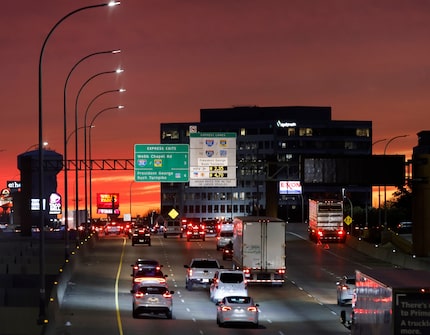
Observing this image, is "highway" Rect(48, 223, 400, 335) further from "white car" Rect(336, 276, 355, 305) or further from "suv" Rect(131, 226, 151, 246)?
"suv" Rect(131, 226, 151, 246)

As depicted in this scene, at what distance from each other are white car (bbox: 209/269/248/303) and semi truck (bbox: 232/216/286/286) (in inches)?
349

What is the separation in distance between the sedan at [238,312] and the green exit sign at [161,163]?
4030 cm

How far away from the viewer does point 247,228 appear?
65125 mm

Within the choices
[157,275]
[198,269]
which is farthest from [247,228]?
[157,275]

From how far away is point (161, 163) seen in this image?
291 ft

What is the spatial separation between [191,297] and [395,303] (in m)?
35.3

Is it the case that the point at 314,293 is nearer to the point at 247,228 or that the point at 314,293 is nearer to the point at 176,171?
the point at 247,228

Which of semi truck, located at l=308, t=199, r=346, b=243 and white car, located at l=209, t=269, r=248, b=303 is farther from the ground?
semi truck, located at l=308, t=199, r=346, b=243

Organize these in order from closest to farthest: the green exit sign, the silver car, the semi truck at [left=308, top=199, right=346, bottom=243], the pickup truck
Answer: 1. the silver car
2. the pickup truck
3. the green exit sign
4. the semi truck at [left=308, top=199, right=346, bottom=243]

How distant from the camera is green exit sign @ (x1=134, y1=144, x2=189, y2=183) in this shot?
87000 millimetres

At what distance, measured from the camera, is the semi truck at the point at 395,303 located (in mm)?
24625

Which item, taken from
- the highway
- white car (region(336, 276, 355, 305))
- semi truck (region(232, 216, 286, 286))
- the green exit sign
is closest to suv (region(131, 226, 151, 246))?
the highway

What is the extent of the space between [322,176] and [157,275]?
2303cm

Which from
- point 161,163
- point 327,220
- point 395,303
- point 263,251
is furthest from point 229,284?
point 327,220
